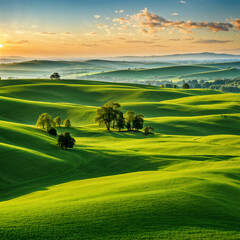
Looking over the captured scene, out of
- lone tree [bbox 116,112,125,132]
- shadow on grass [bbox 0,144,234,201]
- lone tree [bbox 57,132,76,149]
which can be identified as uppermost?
lone tree [bbox 116,112,125,132]

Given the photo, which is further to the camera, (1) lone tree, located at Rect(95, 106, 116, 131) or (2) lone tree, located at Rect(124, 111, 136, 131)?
(2) lone tree, located at Rect(124, 111, 136, 131)

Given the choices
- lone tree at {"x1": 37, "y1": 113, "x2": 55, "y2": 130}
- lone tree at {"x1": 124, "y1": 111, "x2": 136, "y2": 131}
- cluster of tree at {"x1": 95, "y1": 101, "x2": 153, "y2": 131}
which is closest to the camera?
lone tree at {"x1": 37, "y1": 113, "x2": 55, "y2": 130}

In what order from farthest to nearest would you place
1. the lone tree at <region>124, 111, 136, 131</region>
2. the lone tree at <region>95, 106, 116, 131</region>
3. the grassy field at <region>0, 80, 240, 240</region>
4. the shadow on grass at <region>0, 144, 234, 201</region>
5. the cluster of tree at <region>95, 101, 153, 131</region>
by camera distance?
the lone tree at <region>124, 111, 136, 131</region> < the cluster of tree at <region>95, 101, 153, 131</region> < the lone tree at <region>95, 106, 116, 131</region> < the shadow on grass at <region>0, 144, 234, 201</region> < the grassy field at <region>0, 80, 240, 240</region>

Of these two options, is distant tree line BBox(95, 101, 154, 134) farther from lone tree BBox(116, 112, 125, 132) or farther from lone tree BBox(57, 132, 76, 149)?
lone tree BBox(57, 132, 76, 149)

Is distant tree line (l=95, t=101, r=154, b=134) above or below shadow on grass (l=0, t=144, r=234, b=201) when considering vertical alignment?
above

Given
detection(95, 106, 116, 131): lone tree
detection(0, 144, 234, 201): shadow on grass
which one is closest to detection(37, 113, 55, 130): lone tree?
detection(95, 106, 116, 131): lone tree

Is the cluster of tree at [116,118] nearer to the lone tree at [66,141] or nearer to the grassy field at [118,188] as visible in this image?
the grassy field at [118,188]

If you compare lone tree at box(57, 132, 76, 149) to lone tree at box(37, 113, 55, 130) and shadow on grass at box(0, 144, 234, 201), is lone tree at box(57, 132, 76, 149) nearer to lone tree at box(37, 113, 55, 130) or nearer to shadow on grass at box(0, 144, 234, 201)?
shadow on grass at box(0, 144, 234, 201)

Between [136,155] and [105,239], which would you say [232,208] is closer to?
[105,239]

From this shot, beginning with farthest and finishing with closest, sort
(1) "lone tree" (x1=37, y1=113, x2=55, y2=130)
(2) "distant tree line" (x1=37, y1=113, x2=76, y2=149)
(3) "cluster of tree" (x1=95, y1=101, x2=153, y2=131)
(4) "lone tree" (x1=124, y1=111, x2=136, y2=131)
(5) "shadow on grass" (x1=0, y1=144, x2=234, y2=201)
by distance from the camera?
1. (4) "lone tree" (x1=124, y1=111, x2=136, y2=131)
2. (3) "cluster of tree" (x1=95, y1=101, x2=153, y2=131)
3. (1) "lone tree" (x1=37, y1=113, x2=55, y2=130)
4. (2) "distant tree line" (x1=37, y1=113, x2=76, y2=149)
5. (5) "shadow on grass" (x1=0, y1=144, x2=234, y2=201)

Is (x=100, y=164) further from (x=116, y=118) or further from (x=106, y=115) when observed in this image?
(x=116, y=118)

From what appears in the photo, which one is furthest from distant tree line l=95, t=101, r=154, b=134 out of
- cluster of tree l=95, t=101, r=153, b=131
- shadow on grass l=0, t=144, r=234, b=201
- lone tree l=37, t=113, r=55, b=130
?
shadow on grass l=0, t=144, r=234, b=201

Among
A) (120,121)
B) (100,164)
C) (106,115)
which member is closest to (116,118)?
(120,121)

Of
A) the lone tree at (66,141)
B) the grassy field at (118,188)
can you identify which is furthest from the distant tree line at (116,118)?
the lone tree at (66,141)
